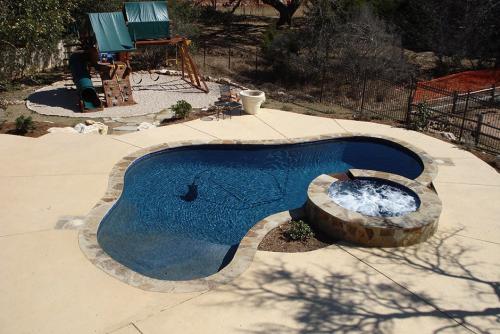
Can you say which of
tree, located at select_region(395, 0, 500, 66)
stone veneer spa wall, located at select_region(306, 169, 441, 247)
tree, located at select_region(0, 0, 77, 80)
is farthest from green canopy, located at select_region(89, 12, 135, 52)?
tree, located at select_region(395, 0, 500, 66)

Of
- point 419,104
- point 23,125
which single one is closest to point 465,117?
point 419,104

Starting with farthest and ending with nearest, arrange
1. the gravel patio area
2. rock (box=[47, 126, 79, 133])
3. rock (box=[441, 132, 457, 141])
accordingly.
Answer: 1. the gravel patio area
2. rock (box=[441, 132, 457, 141])
3. rock (box=[47, 126, 79, 133])

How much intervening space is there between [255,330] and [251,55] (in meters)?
18.9

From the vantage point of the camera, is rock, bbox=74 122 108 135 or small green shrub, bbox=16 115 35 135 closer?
small green shrub, bbox=16 115 35 135

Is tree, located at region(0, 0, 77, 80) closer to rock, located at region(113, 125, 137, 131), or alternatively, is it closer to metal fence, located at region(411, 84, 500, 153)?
rock, located at region(113, 125, 137, 131)

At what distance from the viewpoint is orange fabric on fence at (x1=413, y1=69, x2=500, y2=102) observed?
54.5 ft

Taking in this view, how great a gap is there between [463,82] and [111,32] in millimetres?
12893

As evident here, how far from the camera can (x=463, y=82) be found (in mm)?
18016

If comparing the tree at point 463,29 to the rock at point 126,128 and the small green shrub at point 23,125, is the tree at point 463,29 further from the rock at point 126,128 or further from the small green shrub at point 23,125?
the small green shrub at point 23,125

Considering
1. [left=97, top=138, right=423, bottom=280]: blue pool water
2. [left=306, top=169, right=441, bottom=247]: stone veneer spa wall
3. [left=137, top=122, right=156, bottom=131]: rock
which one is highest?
[left=137, top=122, right=156, bottom=131]: rock

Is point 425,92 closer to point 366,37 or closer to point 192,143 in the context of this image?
point 366,37

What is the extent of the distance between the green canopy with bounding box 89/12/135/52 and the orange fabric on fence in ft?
32.7

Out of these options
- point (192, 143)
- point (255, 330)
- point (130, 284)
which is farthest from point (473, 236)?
point (192, 143)

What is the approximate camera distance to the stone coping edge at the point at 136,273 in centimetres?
698
